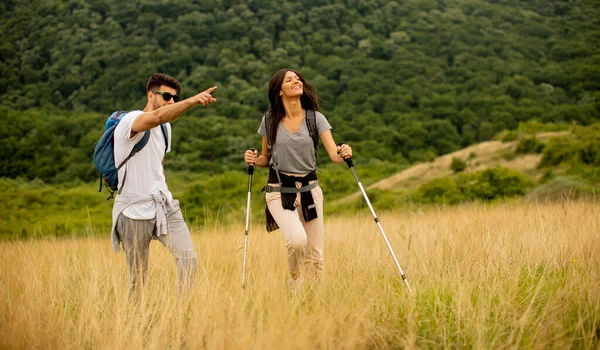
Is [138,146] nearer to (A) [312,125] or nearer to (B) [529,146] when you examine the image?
(A) [312,125]

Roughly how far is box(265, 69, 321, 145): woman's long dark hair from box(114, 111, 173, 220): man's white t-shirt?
1040 millimetres

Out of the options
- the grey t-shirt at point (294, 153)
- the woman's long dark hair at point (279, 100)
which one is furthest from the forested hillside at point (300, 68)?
the grey t-shirt at point (294, 153)

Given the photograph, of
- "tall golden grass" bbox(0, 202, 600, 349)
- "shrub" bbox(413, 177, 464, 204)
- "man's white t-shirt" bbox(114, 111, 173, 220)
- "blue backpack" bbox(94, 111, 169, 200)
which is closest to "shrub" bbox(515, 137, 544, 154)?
"shrub" bbox(413, 177, 464, 204)

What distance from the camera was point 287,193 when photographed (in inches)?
186

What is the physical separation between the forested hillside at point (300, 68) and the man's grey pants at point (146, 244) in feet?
176

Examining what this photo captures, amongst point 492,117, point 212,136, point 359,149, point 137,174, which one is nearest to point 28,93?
point 212,136

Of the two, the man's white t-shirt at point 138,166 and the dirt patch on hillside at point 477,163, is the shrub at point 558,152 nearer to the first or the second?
the dirt patch on hillside at point 477,163

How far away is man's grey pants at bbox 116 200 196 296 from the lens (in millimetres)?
4215

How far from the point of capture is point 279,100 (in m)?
5.00

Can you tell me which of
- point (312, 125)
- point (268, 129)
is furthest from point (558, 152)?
point (268, 129)

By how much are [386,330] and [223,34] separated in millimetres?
78137

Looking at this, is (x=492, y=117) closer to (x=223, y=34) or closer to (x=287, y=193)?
(x=223, y=34)

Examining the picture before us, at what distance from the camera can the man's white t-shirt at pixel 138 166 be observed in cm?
413

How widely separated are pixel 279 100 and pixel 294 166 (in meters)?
0.64
